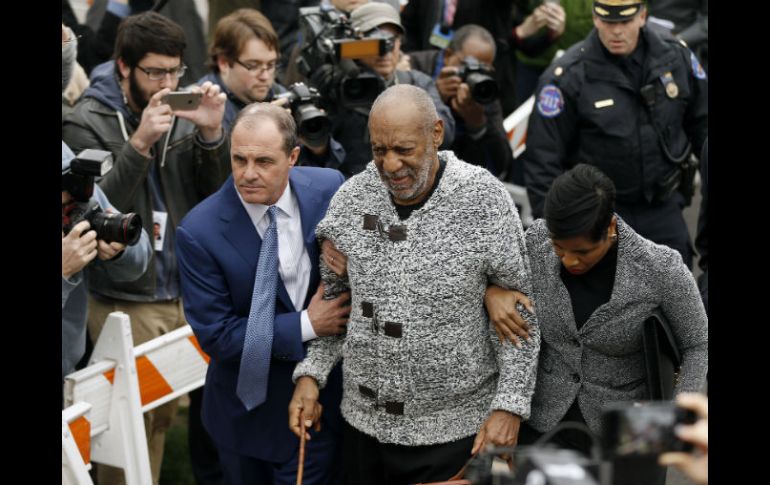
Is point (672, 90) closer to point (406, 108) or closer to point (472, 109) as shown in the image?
point (472, 109)

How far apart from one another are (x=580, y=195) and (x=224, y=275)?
119cm

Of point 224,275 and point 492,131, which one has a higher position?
point 224,275

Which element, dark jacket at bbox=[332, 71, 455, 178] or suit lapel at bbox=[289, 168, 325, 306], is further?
dark jacket at bbox=[332, 71, 455, 178]

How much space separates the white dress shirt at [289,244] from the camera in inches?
146

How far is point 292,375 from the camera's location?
12.3 ft

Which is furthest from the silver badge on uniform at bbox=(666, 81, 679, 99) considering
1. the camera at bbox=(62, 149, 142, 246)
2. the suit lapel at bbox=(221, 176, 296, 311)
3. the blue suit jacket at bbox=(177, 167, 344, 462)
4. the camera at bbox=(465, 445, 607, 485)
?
the camera at bbox=(465, 445, 607, 485)

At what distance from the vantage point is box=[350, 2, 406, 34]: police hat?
208 inches

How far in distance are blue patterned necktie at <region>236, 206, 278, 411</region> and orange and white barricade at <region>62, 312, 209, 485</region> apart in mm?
Result: 747

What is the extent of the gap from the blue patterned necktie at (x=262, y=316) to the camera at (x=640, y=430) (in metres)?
1.97

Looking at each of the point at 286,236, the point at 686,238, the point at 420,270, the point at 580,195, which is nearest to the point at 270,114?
the point at 286,236

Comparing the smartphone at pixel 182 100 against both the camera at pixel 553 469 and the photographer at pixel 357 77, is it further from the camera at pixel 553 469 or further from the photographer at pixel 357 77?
the camera at pixel 553 469

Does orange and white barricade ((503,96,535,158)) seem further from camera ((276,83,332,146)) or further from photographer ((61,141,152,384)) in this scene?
photographer ((61,141,152,384))

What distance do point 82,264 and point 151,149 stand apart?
2.90 feet
